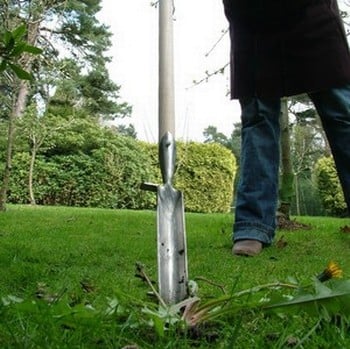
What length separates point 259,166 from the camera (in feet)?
7.27

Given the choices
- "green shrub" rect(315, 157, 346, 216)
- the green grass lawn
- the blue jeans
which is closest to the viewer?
the green grass lawn

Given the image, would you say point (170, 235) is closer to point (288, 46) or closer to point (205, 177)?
point (288, 46)

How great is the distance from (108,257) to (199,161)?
9.87 meters

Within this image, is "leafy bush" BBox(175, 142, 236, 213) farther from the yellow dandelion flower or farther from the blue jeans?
the yellow dandelion flower

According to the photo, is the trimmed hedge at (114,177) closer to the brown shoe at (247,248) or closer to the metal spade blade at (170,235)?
the brown shoe at (247,248)

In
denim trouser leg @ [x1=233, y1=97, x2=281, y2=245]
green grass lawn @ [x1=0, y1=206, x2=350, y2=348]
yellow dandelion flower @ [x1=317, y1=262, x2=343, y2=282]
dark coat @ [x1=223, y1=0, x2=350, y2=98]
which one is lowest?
green grass lawn @ [x1=0, y1=206, x2=350, y2=348]

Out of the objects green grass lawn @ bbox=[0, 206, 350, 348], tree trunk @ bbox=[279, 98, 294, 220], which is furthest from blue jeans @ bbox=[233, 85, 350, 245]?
tree trunk @ bbox=[279, 98, 294, 220]

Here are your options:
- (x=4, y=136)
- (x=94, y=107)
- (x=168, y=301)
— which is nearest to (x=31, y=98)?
(x=94, y=107)

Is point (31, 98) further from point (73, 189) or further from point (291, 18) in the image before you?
point (291, 18)

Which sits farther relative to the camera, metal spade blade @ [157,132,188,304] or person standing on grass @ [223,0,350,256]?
person standing on grass @ [223,0,350,256]

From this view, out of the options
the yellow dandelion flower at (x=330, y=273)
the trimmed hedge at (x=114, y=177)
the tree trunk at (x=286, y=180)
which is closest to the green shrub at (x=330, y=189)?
the trimmed hedge at (x=114, y=177)

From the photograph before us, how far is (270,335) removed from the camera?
0.84 metres

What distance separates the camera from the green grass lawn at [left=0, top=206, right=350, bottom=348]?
2.64 feet

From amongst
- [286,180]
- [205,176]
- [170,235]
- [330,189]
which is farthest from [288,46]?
[330,189]
